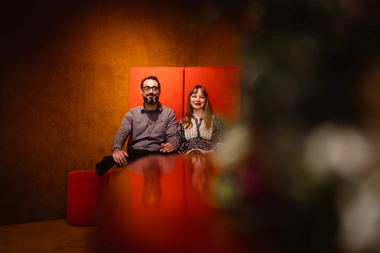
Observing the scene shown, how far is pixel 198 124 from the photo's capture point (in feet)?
9.60

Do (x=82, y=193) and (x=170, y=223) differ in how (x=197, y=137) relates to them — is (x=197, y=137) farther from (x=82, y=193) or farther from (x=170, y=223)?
(x=170, y=223)

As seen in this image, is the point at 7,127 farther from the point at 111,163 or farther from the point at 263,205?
the point at 263,205

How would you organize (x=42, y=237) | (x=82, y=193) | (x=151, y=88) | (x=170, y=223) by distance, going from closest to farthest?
1. (x=170, y=223)
2. (x=42, y=237)
3. (x=82, y=193)
4. (x=151, y=88)

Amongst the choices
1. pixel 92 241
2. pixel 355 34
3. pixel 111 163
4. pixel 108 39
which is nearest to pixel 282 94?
pixel 355 34

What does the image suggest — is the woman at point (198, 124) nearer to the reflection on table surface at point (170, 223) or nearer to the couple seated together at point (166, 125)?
the couple seated together at point (166, 125)

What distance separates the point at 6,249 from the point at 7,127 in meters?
1.02

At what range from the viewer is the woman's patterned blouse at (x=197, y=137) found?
2.84 meters

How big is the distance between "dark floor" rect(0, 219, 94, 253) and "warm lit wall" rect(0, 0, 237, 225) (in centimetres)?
17

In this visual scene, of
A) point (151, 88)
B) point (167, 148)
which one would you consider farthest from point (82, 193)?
point (151, 88)

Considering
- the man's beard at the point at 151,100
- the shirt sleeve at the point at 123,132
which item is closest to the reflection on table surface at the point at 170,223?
the shirt sleeve at the point at 123,132

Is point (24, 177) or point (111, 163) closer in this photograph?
point (111, 163)

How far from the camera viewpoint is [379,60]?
0.67 feet

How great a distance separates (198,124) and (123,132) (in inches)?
26.1

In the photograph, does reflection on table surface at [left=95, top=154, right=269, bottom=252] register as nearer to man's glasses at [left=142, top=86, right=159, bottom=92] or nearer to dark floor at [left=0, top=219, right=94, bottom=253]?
dark floor at [left=0, top=219, right=94, bottom=253]
